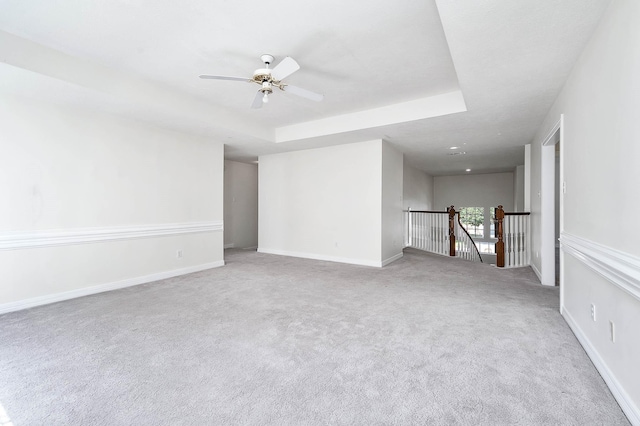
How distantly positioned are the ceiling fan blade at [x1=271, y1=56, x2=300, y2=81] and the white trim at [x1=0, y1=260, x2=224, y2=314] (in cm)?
347

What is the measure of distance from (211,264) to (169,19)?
12.9 feet

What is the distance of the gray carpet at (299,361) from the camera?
1579 millimetres

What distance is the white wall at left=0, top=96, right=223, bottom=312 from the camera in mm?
3199

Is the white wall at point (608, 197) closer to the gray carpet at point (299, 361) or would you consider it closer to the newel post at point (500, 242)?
the gray carpet at point (299, 361)

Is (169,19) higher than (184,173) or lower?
higher

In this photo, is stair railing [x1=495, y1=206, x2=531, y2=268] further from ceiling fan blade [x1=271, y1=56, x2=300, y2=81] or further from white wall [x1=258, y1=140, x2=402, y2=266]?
ceiling fan blade [x1=271, y1=56, x2=300, y2=81]

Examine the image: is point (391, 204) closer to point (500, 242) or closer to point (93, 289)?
point (500, 242)

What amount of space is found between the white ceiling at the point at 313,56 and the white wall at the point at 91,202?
384 mm

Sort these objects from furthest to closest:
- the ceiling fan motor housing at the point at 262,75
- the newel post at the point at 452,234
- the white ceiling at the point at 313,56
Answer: the newel post at the point at 452,234 < the ceiling fan motor housing at the point at 262,75 < the white ceiling at the point at 313,56

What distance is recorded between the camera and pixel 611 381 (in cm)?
174

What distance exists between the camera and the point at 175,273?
15.5 feet

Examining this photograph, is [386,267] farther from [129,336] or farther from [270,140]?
[129,336]

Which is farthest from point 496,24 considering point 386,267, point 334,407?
point 386,267

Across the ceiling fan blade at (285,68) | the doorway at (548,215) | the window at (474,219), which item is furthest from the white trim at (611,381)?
the window at (474,219)
